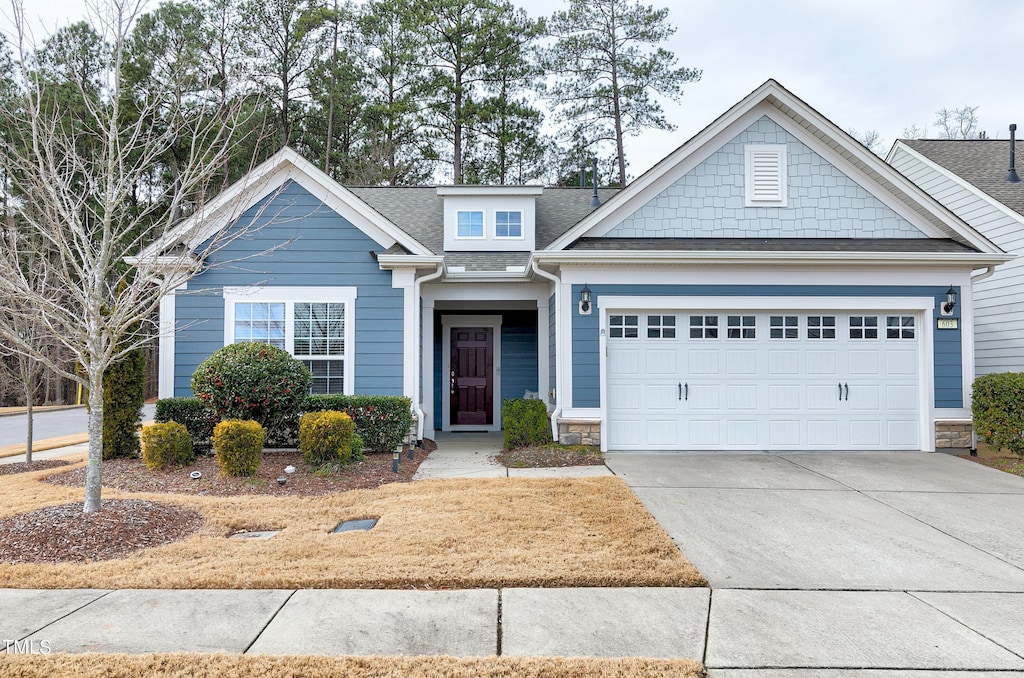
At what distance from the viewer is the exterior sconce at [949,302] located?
890cm

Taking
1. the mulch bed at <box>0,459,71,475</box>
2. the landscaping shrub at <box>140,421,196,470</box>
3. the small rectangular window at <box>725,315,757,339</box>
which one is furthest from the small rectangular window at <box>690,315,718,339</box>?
the mulch bed at <box>0,459,71,475</box>

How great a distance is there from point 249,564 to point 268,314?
5729 millimetres

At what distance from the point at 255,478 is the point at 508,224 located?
21.4ft

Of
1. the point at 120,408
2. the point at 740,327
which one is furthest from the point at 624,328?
the point at 120,408

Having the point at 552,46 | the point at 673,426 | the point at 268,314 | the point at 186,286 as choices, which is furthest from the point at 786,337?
the point at 552,46

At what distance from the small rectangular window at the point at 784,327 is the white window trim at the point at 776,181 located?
1.80 m

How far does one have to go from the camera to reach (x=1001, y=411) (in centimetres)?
818

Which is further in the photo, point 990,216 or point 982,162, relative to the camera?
point 982,162

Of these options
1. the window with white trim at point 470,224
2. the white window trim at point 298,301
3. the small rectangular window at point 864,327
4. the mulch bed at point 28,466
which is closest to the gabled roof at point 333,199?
the white window trim at point 298,301

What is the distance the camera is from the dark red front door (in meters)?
11.9

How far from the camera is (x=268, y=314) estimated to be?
9.25 metres

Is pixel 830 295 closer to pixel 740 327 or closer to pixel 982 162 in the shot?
pixel 740 327

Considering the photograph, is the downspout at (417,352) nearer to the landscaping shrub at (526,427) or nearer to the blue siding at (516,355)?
the landscaping shrub at (526,427)

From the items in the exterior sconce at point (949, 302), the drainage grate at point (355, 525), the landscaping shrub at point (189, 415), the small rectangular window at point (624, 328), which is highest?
the exterior sconce at point (949, 302)
